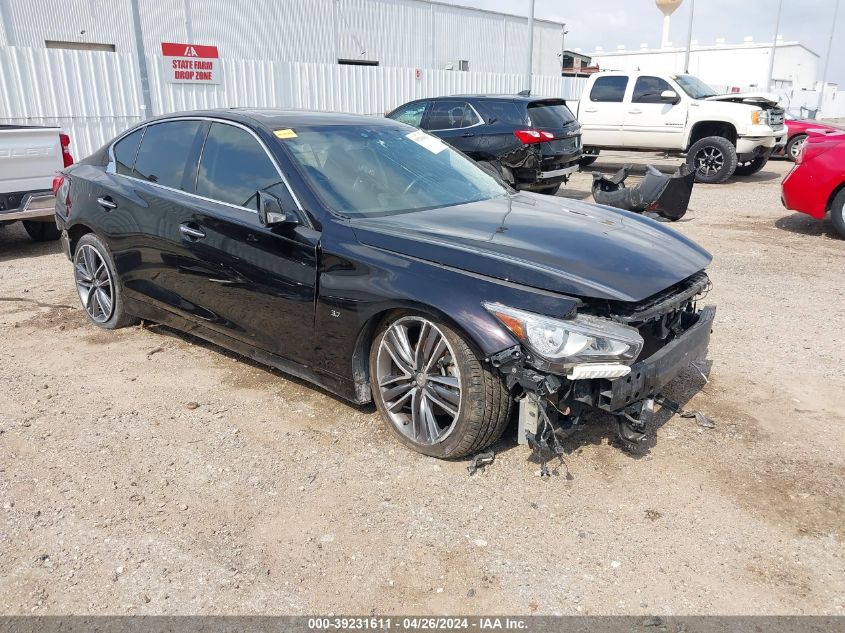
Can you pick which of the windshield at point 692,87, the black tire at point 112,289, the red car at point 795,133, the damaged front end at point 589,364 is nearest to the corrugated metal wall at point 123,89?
the windshield at point 692,87

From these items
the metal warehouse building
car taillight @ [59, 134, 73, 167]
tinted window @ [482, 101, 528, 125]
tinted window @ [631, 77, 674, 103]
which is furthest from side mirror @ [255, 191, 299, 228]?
tinted window @ [631, 77, 674, 103]

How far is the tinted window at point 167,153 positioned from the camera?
14.7 feet

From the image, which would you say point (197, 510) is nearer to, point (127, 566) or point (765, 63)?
point (127, 566)

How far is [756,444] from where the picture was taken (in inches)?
142

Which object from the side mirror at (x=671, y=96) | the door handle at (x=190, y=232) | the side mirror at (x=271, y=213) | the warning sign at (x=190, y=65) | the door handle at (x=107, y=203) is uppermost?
the warning sign at (x=190, y=65)

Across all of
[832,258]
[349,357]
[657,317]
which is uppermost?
[657,317]

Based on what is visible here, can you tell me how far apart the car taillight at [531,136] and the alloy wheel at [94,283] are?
21.5 ft

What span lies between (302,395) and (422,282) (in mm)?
1414

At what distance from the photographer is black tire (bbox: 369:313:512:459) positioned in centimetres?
311

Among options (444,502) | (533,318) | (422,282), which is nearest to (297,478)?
(444,502)

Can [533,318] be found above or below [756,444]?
above

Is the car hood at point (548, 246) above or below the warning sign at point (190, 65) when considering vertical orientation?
below

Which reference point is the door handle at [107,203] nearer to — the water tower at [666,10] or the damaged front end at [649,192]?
the damaged front end at [649,192]

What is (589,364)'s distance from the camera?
2914 mm
